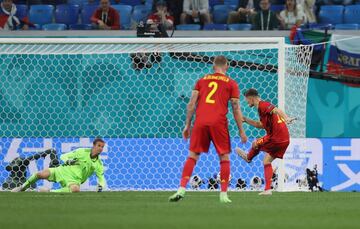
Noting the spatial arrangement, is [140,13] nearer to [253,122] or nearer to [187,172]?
[253,122]

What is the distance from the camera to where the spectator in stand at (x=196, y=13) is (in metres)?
20.7

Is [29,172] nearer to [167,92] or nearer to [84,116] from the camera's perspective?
[84,116]

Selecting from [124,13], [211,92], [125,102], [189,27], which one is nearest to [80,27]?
[124,13]

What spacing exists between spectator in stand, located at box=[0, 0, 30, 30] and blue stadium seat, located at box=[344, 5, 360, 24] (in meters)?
6.54

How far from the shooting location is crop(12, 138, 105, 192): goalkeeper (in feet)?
54.6

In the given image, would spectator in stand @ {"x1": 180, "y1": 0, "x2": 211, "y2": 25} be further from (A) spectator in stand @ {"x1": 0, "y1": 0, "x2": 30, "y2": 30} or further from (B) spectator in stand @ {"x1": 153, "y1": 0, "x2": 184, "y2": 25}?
(A) spectator in stand @ {"x1": 0, "y1": 0, "x2": 30, "y2": 30}

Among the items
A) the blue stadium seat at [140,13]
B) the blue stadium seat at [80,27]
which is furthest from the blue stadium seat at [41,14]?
the blue stadium seat at [140,13]

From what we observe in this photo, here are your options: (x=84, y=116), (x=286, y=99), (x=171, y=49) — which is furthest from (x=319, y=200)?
(x=84, y=116)

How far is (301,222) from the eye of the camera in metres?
9.85

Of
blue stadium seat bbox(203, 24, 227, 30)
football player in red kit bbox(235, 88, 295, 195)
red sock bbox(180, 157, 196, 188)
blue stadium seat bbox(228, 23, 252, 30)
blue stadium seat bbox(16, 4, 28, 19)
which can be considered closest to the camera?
red sock bbox(180, 157, 196, 188)

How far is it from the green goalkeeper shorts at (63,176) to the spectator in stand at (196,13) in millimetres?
5177

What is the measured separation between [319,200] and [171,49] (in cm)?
493

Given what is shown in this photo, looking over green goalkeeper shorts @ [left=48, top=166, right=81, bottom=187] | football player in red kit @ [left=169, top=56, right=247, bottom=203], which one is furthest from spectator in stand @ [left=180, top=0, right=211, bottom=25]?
football player in red kit @ [left=169, top=56, right=247, bottom=203]

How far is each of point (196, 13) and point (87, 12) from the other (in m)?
2.29
